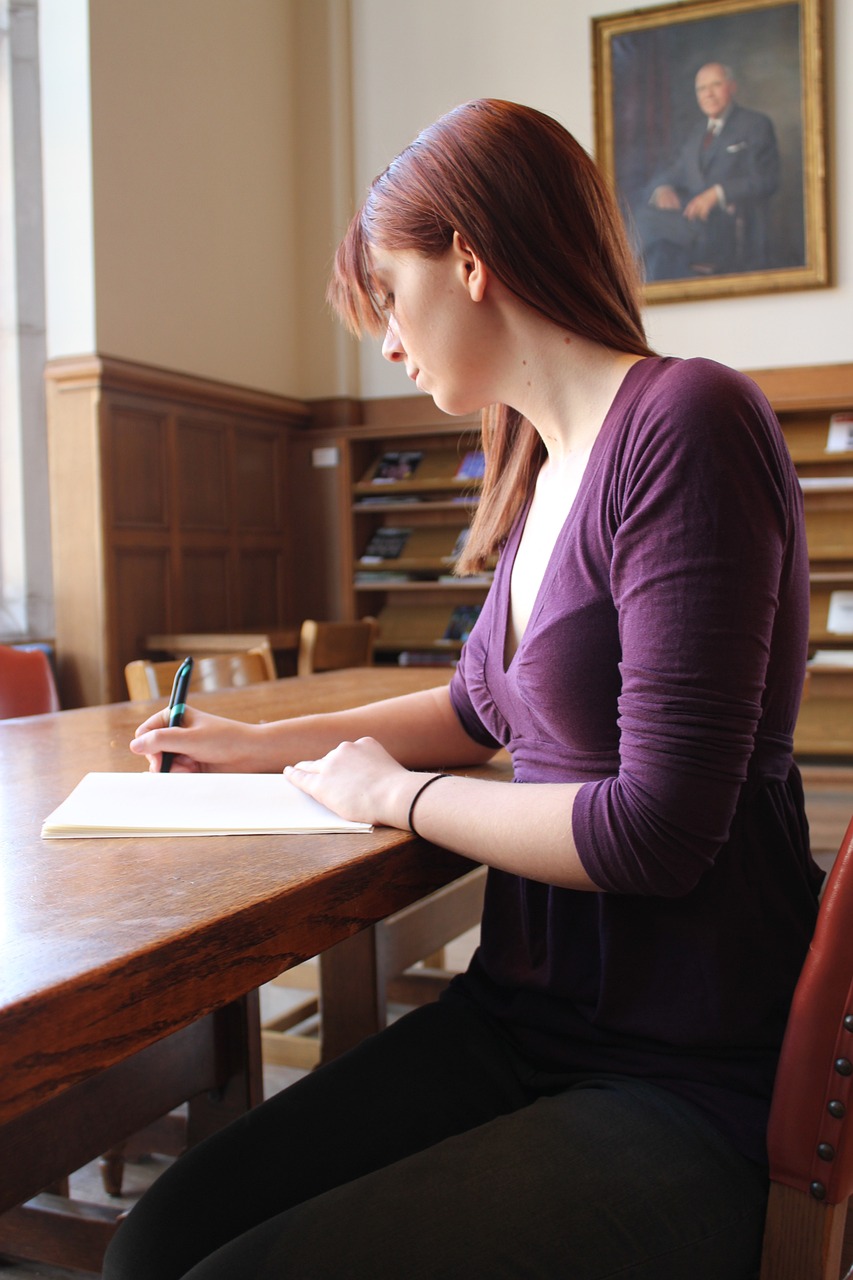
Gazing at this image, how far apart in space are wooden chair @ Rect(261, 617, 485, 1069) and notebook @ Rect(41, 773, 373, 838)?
0.84 meters

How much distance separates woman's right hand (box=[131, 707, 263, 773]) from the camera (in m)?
1.32

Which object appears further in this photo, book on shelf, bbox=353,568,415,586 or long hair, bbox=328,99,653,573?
book on shelf, bbox=353,568,415,586

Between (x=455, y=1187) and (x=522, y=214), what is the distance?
2.64 feet

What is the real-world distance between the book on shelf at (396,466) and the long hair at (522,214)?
17.7 ft

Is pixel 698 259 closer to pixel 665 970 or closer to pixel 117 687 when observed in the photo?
pixel 117 687

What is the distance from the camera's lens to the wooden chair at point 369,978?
6.65 feet

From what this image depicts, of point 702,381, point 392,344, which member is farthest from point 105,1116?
point 702,381

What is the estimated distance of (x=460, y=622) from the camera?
20.7ft

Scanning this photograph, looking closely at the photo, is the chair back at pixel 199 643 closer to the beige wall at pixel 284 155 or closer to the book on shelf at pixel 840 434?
the beige wall at pixel 284 155

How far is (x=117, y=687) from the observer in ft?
17.5

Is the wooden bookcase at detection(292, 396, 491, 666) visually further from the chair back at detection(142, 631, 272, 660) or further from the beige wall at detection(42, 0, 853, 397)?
the chair back at detection(142, 631, 272, 660)

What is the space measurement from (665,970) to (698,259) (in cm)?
570

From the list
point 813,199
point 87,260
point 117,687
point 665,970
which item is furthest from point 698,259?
point 665,970

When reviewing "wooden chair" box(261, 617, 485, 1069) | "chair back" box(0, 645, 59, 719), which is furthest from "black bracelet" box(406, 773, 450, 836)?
"chair back" box(0, 645, 59, 719)
